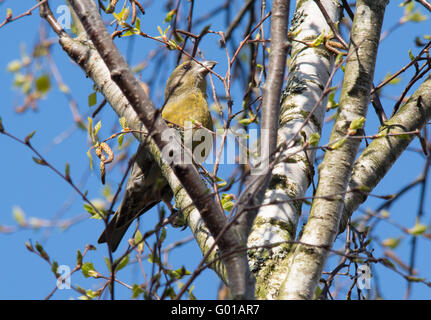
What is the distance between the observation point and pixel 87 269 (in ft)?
7.34

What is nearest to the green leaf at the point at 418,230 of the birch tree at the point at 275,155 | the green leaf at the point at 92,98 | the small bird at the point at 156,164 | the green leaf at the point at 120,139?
the birch tree at the point at 275,155

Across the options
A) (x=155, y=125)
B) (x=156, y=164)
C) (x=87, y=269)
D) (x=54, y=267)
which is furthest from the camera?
(x=156, y=164)

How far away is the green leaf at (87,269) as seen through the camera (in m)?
2.18

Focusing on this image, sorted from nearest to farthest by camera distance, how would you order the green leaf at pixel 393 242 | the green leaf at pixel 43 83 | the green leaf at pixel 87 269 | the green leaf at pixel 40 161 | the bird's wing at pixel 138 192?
the green leaf at pixel 40 161 < the green leaf at pixel 393 242 < the green leaf at pixel 87 269 < the green leaf at pixel 43 83 < the bird's wing at pixel 138 192

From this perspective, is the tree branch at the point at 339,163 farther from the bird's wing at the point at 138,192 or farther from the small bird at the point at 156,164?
the bird's wing at the point at 138,192

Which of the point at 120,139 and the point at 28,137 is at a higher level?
the point at 120,139

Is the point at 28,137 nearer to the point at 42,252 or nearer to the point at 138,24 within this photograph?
the point at 42,252

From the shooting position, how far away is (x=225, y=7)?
14.5 feet

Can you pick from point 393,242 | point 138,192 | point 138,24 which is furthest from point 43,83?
point 138,192

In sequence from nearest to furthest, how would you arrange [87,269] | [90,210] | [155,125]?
1. [155,125]
2. [87,269]
3. [90,210]

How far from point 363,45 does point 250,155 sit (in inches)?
36.0

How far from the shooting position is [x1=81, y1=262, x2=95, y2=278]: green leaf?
7.16 feet
